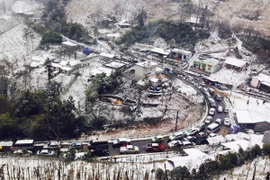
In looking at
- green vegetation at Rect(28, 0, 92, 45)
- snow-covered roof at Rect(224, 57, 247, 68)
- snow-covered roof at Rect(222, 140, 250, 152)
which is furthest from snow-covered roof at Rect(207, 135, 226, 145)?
green vegetation at Rect(28, 0, 92, 45)

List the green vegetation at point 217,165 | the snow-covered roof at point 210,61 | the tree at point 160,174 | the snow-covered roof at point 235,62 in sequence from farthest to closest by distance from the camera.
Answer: the snow-covered roof at point 235,62, the snow-covered roof at point 210,61, the green vegetation at point 217,165, the tree at point 160,174

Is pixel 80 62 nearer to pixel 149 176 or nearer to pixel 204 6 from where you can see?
pixel 149 176

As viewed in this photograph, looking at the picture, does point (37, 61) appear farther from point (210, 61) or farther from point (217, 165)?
point (217, 165)

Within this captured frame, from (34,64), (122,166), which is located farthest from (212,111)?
(34,64)

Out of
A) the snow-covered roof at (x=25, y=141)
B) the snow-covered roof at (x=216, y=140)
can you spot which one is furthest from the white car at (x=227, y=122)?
the snow-covered roof at (x=25, y=141)

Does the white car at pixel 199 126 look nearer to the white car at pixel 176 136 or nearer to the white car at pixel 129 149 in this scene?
the white car at pixel 176 136

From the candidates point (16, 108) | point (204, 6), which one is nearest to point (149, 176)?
point (16, 108)
